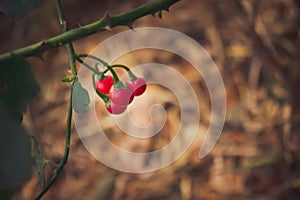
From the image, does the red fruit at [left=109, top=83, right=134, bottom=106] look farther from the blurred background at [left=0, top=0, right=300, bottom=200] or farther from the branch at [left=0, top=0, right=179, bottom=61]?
the blurred background at [left=0, top=0, right=300, bottom=200]

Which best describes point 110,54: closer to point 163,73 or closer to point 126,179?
point 163,73

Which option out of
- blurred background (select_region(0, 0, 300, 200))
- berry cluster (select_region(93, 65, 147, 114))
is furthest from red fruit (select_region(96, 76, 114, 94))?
blurred background (select_region(0, 0, 300, 200))

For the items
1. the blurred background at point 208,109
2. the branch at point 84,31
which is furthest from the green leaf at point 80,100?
the blurred background at point 208,109

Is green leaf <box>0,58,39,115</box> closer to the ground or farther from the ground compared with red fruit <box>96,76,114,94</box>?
closer to the ground

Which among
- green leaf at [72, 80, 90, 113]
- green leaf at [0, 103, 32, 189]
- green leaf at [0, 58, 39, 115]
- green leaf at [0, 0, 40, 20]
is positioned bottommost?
green leaf at [0, 103, 32, 189]

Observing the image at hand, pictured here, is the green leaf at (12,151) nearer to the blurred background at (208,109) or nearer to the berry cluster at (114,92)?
the berry cluster at (114,92)

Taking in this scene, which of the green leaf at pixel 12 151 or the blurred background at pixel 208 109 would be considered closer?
the green leaf at pixel 12 151
